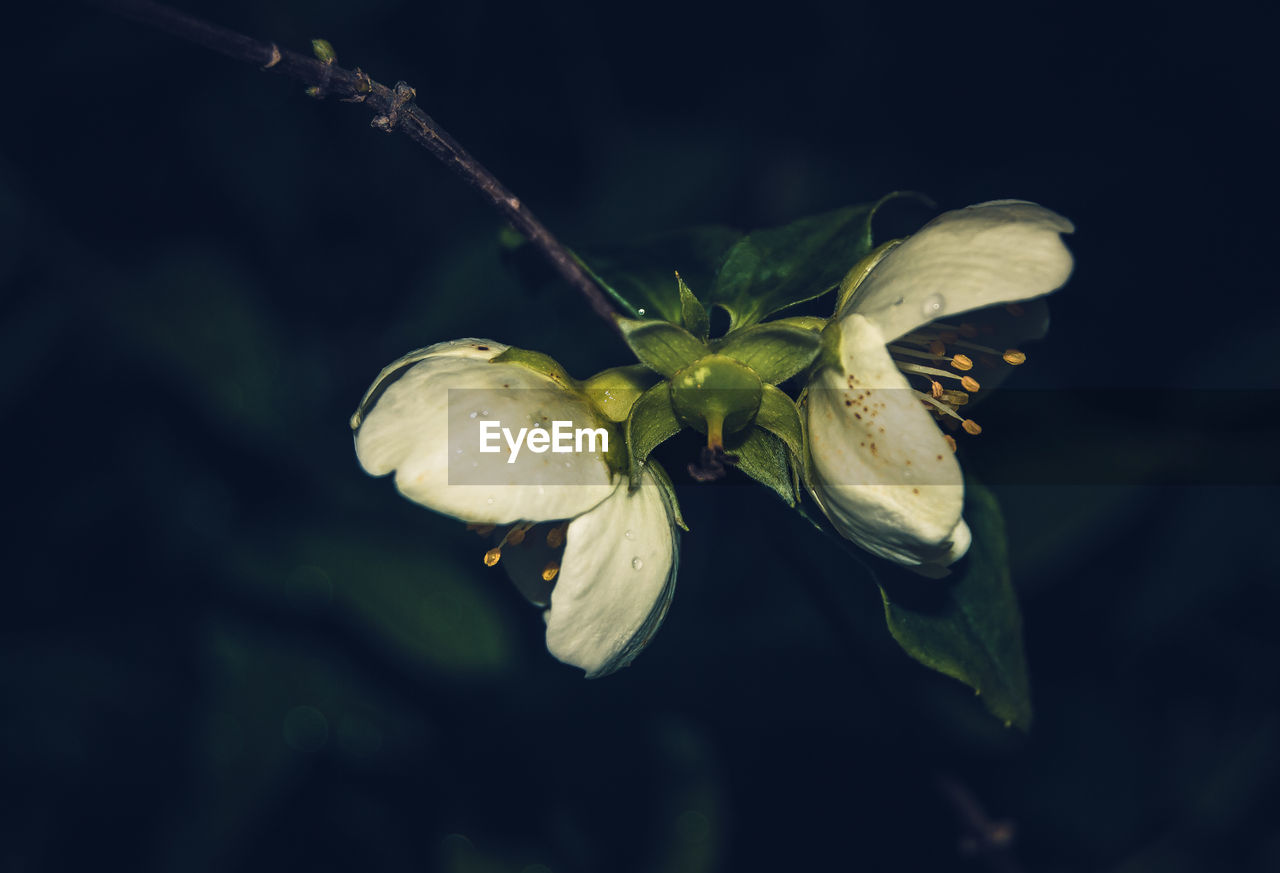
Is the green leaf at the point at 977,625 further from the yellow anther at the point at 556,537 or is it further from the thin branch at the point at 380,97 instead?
the thin branch at the point at 380,97

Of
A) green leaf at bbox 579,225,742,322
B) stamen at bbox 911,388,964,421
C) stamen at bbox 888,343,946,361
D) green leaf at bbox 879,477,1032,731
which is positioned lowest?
green leaf at bbox 879,477,1032,731

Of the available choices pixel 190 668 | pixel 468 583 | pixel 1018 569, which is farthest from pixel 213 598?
pixel 1018 569

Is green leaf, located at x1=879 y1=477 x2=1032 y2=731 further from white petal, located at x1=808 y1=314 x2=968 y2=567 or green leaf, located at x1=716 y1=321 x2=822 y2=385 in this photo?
green leaf, located at x1=716 y1=321 x2=822 y2=385

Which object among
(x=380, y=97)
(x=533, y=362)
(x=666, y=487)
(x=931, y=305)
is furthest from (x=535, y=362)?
(x=931, y=305)

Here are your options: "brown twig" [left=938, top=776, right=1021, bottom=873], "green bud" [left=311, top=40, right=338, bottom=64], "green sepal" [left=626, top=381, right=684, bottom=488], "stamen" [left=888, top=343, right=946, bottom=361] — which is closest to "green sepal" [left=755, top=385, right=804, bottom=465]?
"green sepal" [left=626, top=381, right=684, bottom=488]

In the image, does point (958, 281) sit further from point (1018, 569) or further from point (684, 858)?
point (684, 858)
